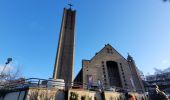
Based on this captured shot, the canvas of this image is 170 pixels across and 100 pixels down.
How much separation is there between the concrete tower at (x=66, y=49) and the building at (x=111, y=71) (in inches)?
114

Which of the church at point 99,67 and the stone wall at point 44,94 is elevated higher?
the church at point 99,67

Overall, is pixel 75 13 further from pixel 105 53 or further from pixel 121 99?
pixel 121 99

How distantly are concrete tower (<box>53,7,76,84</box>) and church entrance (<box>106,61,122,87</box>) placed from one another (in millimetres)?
8497

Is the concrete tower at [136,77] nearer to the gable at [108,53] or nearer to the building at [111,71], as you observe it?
the building at [111,71]

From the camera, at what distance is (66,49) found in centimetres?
2942

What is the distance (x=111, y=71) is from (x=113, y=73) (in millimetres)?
605

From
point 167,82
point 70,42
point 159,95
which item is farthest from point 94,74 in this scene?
point 167,82

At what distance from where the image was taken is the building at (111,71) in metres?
26.5

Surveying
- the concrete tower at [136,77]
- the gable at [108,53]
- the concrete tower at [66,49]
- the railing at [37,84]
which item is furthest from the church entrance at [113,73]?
the railing at [37,84]

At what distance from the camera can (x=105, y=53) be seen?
31.4m

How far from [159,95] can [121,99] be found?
815 cm

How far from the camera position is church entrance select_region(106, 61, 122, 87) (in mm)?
28362

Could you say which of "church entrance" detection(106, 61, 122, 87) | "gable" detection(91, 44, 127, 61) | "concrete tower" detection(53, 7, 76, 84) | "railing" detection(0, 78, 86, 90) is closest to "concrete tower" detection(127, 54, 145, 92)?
"gable" detection(91, 44, 127, 61)

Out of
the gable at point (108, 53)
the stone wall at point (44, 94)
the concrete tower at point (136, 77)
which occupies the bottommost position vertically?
the stone wall at point (44, 94)
